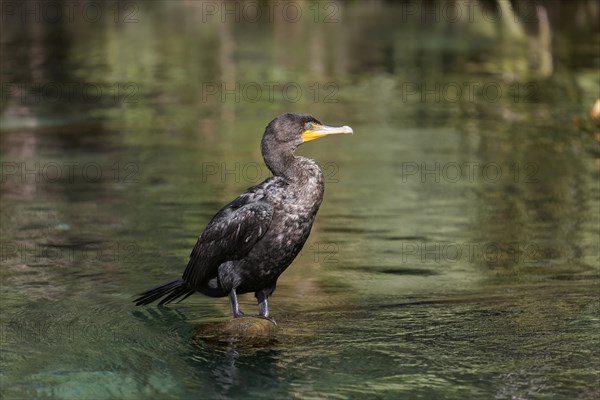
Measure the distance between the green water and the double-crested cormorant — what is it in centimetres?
45

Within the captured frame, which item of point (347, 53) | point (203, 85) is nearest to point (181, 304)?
point (203, 85)

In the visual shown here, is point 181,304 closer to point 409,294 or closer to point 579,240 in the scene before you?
point 409,294

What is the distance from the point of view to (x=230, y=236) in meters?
8.40

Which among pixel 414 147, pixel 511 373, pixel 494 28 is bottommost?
pixel 511 373

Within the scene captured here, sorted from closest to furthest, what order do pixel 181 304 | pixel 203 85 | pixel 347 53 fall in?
1. pixel 181 304
2. pixel 203 85
3. pixel 347 53

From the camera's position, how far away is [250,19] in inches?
1652

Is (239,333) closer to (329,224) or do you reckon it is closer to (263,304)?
(263,304)

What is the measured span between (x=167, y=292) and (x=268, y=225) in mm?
1149

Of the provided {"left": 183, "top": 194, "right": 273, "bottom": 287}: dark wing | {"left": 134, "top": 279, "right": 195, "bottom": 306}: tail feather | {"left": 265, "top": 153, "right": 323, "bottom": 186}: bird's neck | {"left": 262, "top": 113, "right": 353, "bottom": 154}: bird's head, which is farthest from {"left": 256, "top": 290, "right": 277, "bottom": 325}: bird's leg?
{"left": 262, "top": 113, "right": 353, "bottom": 154}: bird's head

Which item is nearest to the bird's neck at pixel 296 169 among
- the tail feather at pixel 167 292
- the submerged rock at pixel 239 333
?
the submerged rock at pixel 239 333

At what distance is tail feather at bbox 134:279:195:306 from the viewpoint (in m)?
8.97

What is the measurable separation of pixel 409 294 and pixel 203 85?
48.0ft

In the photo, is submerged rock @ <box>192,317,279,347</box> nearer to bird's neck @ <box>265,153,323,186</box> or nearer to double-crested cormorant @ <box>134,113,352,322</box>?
double-crested cormorant @ <box>134,113,352,322</box>

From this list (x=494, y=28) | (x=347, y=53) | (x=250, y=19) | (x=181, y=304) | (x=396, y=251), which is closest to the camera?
(x=181, y=304)
